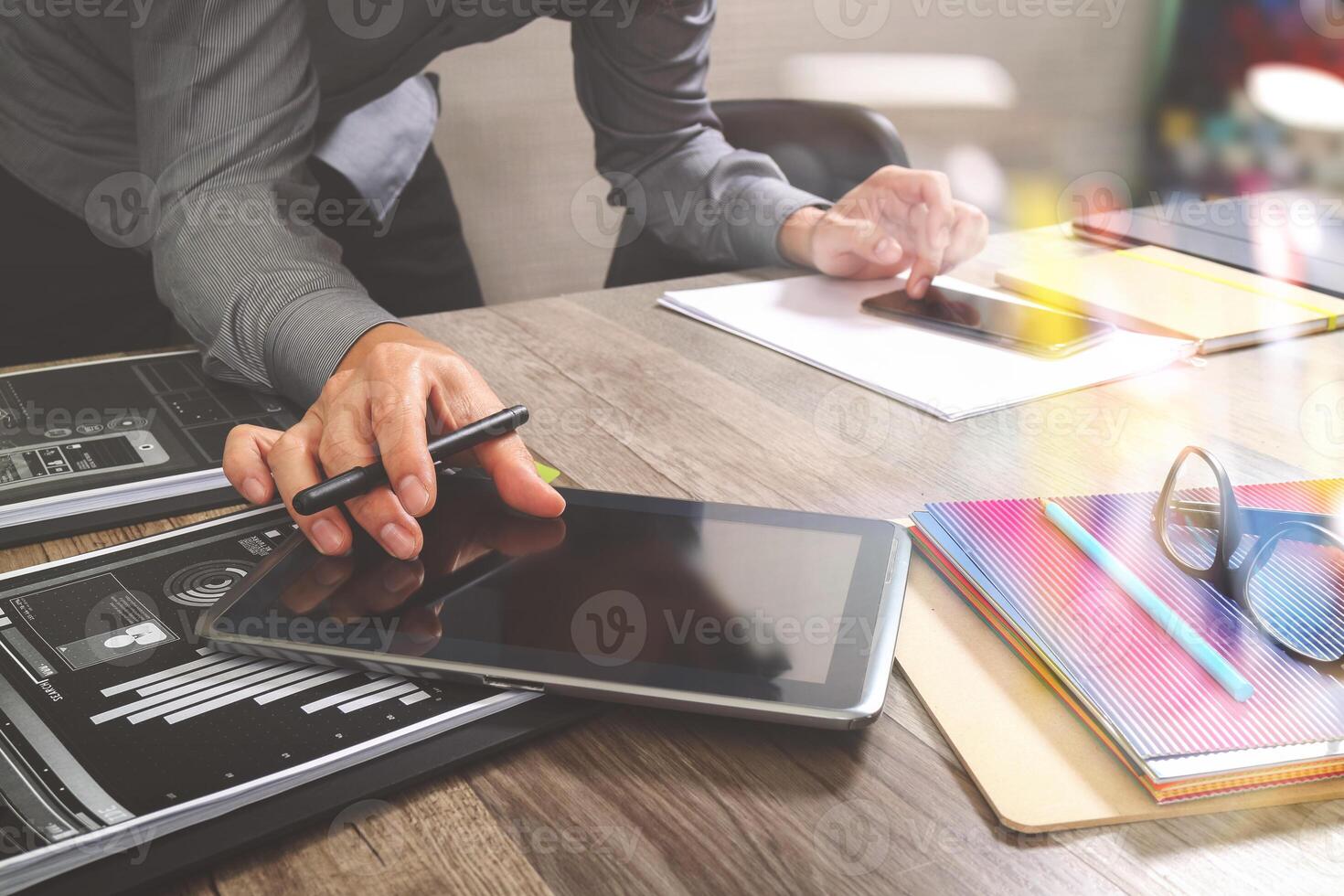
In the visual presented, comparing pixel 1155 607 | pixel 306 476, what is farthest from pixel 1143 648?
pixel 306 476

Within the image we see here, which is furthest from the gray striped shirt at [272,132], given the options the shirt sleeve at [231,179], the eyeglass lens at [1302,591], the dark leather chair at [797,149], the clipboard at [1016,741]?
the eyeglass lens at [1302,591]

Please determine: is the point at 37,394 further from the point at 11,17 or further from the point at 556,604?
the point at 11,17

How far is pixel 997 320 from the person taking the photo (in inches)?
37.5

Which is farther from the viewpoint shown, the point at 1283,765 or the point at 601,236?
the point at 601,236

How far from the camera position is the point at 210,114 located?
3.03 ft

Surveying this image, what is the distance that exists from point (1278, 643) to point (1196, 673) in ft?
0.14

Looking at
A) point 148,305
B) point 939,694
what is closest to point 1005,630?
point 939,694

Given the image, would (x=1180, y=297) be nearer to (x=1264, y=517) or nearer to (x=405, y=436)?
(x=1264, y=517)

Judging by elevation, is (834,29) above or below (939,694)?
above

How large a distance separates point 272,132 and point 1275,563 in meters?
0.90

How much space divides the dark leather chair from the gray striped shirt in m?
0.12

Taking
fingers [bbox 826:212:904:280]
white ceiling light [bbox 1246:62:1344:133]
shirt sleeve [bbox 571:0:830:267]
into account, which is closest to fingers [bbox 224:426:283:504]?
fingers [bbox 826:212:904:280]

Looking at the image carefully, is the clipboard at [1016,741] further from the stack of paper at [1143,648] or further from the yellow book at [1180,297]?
the yellow book at [1180,297]

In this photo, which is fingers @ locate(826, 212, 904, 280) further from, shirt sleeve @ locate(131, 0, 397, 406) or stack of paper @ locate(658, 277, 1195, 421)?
shirt sleeve @ locate(131, 0, 397, 406)
